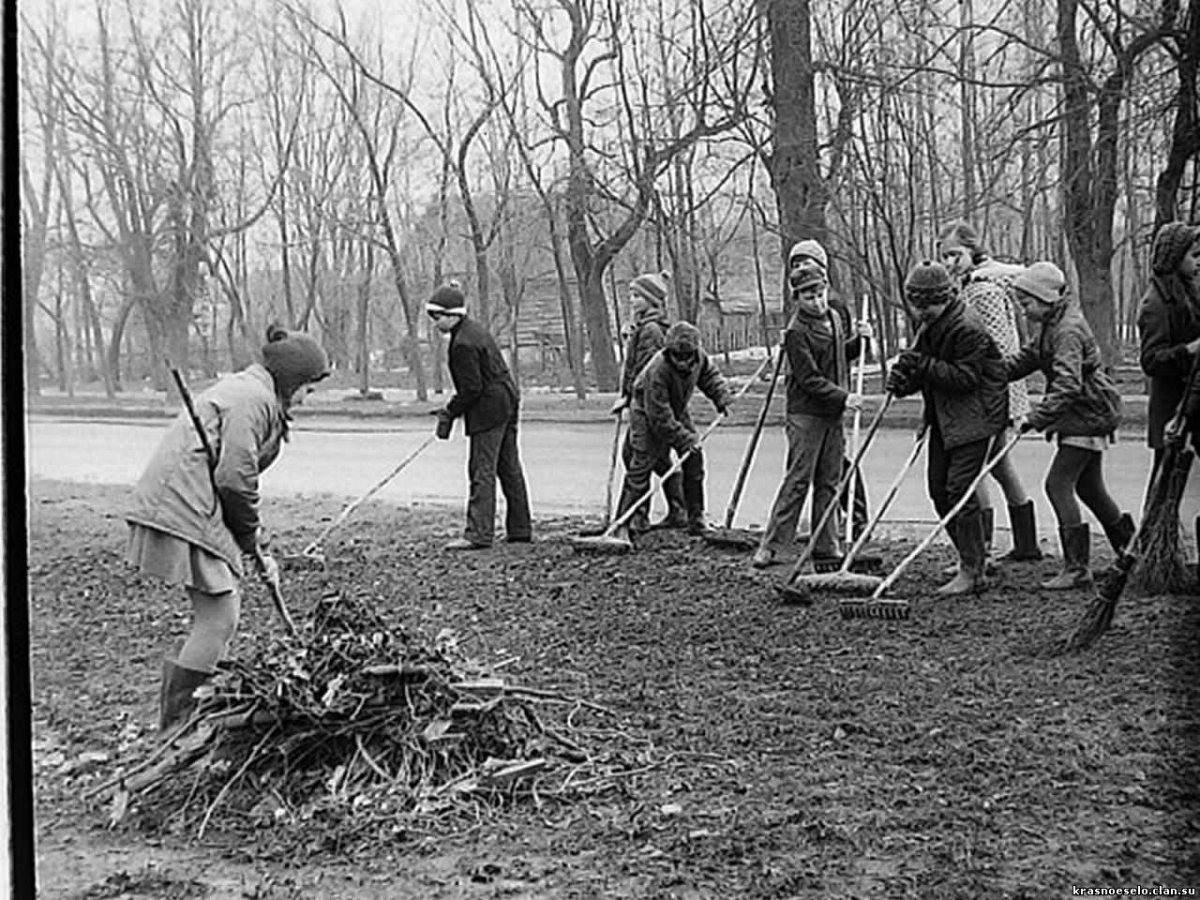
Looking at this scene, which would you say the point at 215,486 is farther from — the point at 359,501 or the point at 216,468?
the point at 359,501

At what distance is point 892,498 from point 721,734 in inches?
48.2

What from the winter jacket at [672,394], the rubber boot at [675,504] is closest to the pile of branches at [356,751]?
the winter jacket at [672,394]

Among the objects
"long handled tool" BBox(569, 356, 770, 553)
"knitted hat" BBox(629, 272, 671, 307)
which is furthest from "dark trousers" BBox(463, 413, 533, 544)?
"knitted hat" BBox(629, 272, 671, 307)

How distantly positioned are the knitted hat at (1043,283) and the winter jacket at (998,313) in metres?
0.19

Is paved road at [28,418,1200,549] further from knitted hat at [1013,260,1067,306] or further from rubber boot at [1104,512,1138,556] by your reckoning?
knitted hat at [1013,260,1067,306]

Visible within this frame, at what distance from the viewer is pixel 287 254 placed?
191 centimetres

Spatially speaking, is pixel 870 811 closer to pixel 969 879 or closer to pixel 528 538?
pixel 969 879

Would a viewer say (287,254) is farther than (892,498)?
No

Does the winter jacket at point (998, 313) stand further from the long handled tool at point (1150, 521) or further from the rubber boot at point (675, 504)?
the rubber boot at point (675, 504)

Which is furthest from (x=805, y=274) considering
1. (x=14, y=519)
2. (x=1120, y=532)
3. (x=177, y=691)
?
(x=14, y=519)

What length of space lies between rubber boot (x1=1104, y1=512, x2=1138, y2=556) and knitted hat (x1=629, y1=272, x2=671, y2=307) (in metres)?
0.81

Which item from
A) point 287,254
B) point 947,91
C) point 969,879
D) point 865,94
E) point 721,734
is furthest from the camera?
point 865,94

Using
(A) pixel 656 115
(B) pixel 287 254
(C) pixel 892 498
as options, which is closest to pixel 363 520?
(B) pixel 287 254

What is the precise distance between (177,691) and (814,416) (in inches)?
66.1
